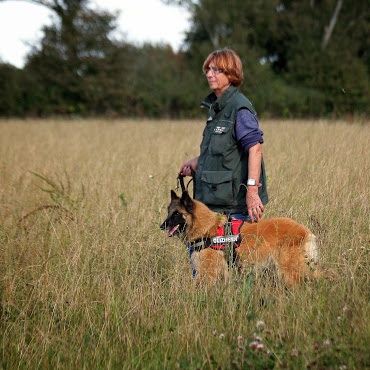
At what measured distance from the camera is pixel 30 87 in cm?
2656

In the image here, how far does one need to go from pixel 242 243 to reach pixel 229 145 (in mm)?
729

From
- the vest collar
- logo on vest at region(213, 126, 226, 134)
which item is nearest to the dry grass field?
logo on vest at region(213, 126, 226, 134)

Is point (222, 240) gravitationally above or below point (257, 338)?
above

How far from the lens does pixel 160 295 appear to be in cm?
376

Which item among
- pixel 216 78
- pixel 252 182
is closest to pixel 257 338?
pixel 252 182

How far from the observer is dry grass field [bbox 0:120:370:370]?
305cm

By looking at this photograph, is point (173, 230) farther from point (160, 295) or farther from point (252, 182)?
point (252, 182)

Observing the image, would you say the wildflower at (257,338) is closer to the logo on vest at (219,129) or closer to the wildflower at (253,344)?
the wildflower at (253,344)

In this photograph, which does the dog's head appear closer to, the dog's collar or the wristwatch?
the dog's collar

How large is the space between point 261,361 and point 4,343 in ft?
5.11

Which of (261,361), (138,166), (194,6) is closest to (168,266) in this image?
(261,361)

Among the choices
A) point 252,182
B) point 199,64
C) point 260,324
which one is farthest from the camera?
point 199,64

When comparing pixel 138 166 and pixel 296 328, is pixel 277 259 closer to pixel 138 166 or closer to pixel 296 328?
pixel 296 328

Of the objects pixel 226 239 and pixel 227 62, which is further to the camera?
pixel 227 62
